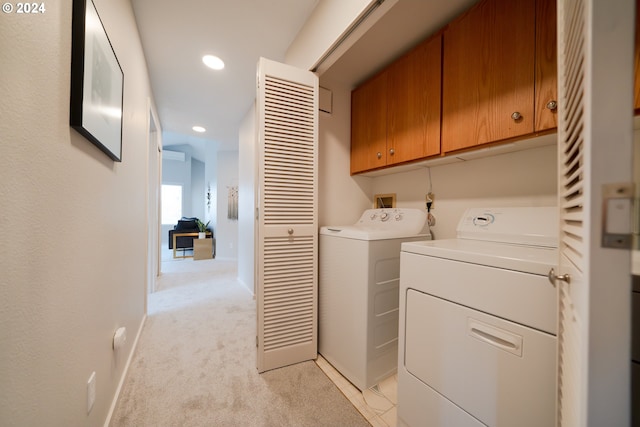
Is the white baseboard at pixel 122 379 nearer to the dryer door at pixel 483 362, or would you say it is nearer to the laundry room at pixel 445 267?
the laundry room at pixel 445 267

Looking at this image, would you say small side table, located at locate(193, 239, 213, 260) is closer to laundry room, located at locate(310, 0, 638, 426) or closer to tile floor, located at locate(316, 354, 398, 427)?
laundry room, located at locate(310, 0, 638, 426)

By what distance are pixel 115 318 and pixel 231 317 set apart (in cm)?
127

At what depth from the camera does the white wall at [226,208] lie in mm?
Result: 5078

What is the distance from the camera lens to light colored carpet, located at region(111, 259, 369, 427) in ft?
3.93

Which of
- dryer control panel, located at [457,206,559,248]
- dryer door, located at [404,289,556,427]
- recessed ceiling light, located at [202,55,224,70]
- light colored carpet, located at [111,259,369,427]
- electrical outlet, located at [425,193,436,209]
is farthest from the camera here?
recessed ceiling light, located at [202,55,224,70]

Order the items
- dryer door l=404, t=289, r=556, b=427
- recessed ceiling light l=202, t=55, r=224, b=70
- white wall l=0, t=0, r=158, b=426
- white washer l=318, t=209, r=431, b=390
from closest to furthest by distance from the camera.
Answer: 1. white wall l=0, t=0, r=158, b=426
2. dryer door l=404, t=289, r=556, b=427
3. white washer l=318, t=209, r=431, b=390
4. recessed ceiling light l=202, t=55, r=224, b=70

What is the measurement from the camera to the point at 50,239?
2.17 ft

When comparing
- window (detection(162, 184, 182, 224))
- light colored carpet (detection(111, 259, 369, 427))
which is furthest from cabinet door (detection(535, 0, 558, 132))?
window (detection(162, 184, 182, 224))

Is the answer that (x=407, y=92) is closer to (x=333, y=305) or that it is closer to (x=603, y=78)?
Answer: (x=603, y=78)

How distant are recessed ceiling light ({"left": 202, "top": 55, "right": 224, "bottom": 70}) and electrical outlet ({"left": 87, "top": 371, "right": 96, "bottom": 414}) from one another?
7.69ft

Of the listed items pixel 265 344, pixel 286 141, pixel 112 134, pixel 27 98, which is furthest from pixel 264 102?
pixel 265 344

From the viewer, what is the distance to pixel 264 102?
60.2 inches

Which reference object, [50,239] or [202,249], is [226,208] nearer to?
[202,249]

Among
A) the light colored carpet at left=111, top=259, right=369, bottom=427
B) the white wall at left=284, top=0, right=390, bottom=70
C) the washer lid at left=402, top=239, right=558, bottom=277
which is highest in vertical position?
the white wall at left=284, top=0, right=390, bottom=70
